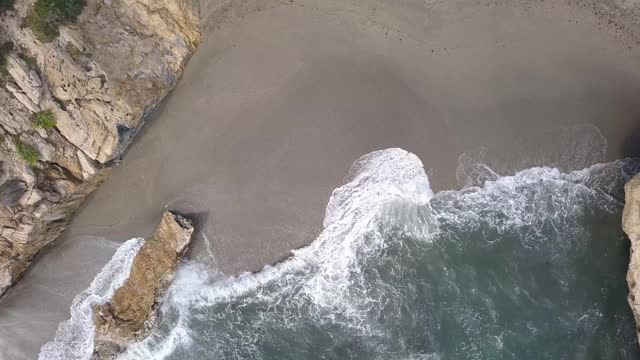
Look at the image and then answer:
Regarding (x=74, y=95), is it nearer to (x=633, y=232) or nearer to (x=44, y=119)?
(x=44, y=119)

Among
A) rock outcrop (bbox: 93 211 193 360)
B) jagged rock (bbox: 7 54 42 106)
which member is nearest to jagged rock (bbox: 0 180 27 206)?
jagged rock (bbox: 7 54 42 106)

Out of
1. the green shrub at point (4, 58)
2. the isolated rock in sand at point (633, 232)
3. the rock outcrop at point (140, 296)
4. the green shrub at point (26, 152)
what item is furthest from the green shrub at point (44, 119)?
the isolated rock in sand at point (633, 232)

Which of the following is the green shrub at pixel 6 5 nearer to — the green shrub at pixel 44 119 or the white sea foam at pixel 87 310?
the green shrub at pixel 44 119

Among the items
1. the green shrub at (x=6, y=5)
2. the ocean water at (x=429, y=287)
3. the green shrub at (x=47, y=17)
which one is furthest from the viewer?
the ocean water at (x=429, y=287)

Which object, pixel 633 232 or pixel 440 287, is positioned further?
pixel 440 287

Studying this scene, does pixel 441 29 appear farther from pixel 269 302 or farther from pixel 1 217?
pixel 1 217

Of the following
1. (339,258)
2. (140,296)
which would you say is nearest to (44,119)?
(140,296)
